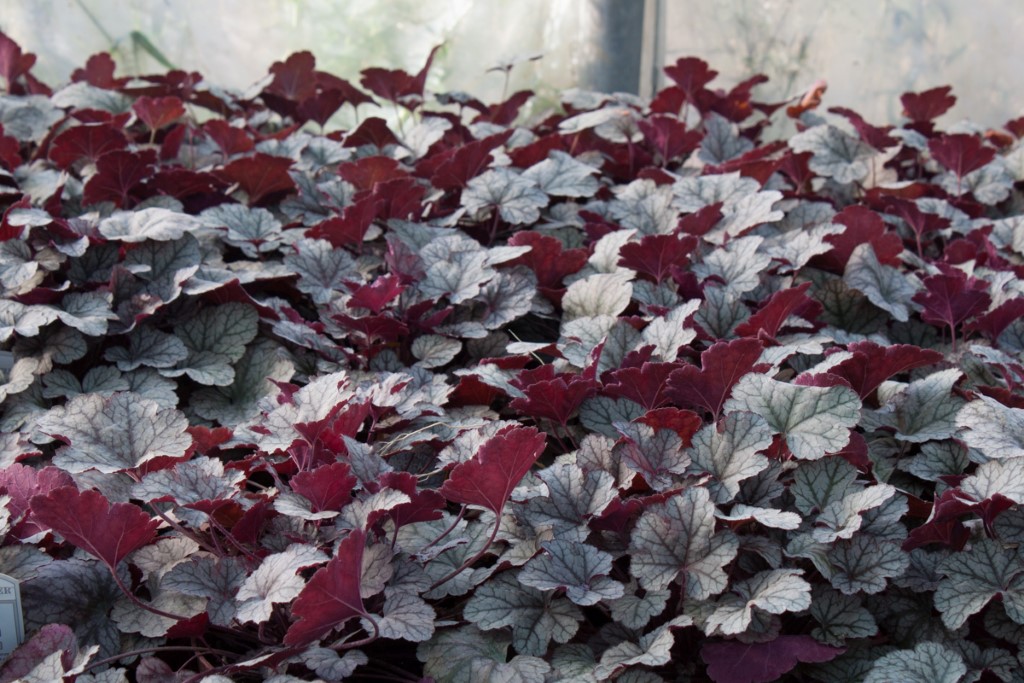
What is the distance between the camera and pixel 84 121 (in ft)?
7.64

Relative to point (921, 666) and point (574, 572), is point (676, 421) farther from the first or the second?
point (921, 666)

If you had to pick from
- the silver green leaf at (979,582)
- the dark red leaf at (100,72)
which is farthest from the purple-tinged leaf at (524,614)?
the dark red leaf at (100,72)

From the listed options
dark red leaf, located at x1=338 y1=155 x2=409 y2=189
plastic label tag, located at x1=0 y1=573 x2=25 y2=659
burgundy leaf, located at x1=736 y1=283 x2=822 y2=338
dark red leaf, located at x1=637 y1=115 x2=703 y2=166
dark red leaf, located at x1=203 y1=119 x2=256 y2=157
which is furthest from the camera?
dark red leaf, located at x1=637 y1=115 x2=703 y2=166

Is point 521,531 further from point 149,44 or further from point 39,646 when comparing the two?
point 149,44

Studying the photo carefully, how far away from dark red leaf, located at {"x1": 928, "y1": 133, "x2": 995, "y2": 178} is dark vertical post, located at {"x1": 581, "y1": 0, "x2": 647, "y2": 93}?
4.83 ft

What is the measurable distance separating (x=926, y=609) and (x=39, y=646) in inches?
43.2

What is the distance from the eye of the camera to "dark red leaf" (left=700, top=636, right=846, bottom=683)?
1.10 metres

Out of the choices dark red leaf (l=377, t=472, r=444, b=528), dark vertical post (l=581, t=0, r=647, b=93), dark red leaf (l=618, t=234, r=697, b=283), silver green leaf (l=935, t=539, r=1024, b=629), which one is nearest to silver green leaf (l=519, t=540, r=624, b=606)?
dark red leaf (l=377, t=472, r=444, b=528)

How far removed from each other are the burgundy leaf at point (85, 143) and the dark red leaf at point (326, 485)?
1212mm

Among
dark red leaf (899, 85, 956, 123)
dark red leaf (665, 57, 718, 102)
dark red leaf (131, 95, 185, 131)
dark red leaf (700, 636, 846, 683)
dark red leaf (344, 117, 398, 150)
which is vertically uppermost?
dark red leaf (665, 57, 718, 102)

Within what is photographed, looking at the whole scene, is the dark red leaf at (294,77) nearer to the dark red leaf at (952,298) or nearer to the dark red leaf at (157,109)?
the dark red leaf at (157,109)

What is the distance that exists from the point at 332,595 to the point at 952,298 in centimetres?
120

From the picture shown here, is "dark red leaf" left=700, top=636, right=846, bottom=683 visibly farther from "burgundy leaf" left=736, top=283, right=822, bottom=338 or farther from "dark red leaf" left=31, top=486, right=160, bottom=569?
"dark red leaf" left=31, top=486, right=160, bottom=569

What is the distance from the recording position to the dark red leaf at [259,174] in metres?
1.99
